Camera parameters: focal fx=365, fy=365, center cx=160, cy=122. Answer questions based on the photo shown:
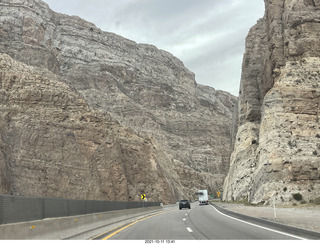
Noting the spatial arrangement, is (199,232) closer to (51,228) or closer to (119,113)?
(51,228)

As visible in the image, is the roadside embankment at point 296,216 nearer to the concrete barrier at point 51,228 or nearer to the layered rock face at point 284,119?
the concrete barrier at point 51,228

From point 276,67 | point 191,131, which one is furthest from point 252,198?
point 191,131

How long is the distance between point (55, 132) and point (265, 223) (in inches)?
1794

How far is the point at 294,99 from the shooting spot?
51406 mm

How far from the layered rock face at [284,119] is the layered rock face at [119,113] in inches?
748

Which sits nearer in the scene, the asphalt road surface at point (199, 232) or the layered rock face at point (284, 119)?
the asphalt road surface at point (199, 232)

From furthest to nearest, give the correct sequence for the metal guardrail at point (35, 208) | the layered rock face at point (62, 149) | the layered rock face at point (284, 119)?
the layered rock face at point (62, 149)
the layered rock face at point (284, 119)
the metal guardrail at point (35, 208)

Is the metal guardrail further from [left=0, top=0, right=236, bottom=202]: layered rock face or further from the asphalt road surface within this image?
[left=0, top=0, right=236, bottom=202]: layered rock face

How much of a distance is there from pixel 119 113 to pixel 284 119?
71.5 meters

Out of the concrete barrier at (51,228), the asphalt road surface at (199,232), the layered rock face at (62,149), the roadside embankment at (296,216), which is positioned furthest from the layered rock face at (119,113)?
the asphalt road surface at (199,232)

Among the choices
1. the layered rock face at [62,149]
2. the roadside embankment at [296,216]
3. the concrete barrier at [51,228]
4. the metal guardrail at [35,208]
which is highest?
the layered rock face at [62,149]

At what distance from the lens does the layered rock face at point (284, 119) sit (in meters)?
43.5

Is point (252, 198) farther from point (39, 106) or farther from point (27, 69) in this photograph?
point (27, 69)

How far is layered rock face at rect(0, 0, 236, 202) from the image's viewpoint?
2266 inches
